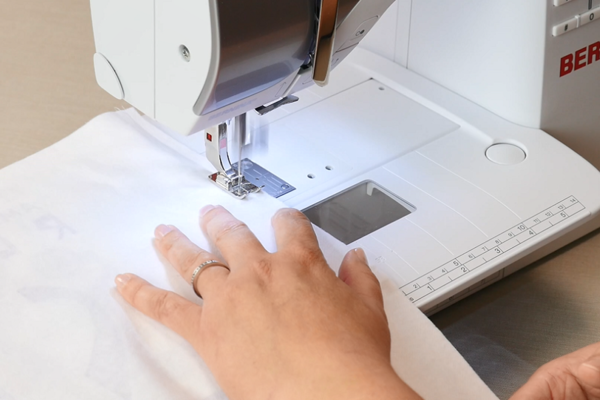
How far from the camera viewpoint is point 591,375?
0.89 meters

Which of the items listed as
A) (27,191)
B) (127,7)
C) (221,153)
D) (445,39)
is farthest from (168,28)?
(445,39)

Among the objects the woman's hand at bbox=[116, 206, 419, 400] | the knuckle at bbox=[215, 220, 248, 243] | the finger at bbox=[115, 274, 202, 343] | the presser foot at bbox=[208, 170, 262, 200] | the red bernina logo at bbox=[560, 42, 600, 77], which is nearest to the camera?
the woman's hand at bbox=[116, 206, 419, 400]

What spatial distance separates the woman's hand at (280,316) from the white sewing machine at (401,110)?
5.6 inches

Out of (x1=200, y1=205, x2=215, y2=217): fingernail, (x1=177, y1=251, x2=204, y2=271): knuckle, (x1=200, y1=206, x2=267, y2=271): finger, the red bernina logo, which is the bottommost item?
(x1=177, y1=251, x2=204, y2=271): knuckle

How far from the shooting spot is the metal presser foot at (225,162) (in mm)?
1095

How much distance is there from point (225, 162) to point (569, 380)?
1.81ft

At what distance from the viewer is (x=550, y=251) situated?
4.24 feet

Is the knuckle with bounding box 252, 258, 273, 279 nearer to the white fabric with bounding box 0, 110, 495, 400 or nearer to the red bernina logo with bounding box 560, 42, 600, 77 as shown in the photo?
the white fabric with bounding box 0, 110, 495, 400

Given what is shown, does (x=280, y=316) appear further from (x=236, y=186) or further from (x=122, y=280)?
(x=236, y=186)

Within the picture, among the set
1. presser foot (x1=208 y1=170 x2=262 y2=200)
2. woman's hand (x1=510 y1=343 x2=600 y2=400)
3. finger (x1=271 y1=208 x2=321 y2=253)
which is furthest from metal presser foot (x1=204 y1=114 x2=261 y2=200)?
woman's hand (x1=510 y1=343 x2=600 y2=400)

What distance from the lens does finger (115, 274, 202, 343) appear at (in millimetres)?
928

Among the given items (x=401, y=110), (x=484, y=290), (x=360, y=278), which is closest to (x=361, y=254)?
(x=360, y=278)

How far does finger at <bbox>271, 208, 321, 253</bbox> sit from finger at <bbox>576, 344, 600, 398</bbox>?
1.12 ft

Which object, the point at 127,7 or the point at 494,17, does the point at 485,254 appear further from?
the point at 127,7
